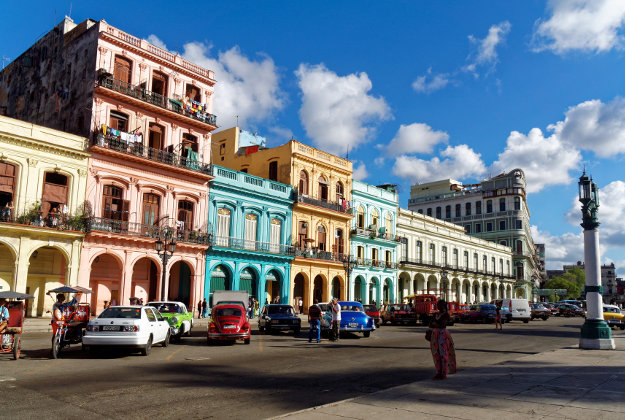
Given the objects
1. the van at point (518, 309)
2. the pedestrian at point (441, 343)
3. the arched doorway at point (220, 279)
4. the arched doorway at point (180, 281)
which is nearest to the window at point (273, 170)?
the arched doorway at point (220, 279)

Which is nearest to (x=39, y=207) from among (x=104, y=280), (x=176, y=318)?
(x=104, y=280)

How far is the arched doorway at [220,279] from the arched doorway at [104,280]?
6391 millimetres

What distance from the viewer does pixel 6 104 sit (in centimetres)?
3944

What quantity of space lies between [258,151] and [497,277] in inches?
1863

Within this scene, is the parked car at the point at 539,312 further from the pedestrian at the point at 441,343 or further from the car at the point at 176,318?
the pedestrian at the point at 441,343

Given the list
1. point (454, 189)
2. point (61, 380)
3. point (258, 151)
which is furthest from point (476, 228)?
point (61, 380)

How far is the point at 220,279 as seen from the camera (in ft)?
117

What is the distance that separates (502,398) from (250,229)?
30872mm

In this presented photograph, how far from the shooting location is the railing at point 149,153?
2922cm

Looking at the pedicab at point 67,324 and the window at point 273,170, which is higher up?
the window at point 273,170

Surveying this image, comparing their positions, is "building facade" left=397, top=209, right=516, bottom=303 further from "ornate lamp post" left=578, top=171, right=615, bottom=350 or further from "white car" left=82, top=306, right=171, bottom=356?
"white car" left=82, top=306, right=171, bottom=356

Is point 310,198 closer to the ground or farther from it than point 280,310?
farther from it

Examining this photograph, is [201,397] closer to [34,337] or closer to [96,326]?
[96,326]

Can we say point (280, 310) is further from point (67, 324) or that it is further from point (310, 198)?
point (310, 198)
